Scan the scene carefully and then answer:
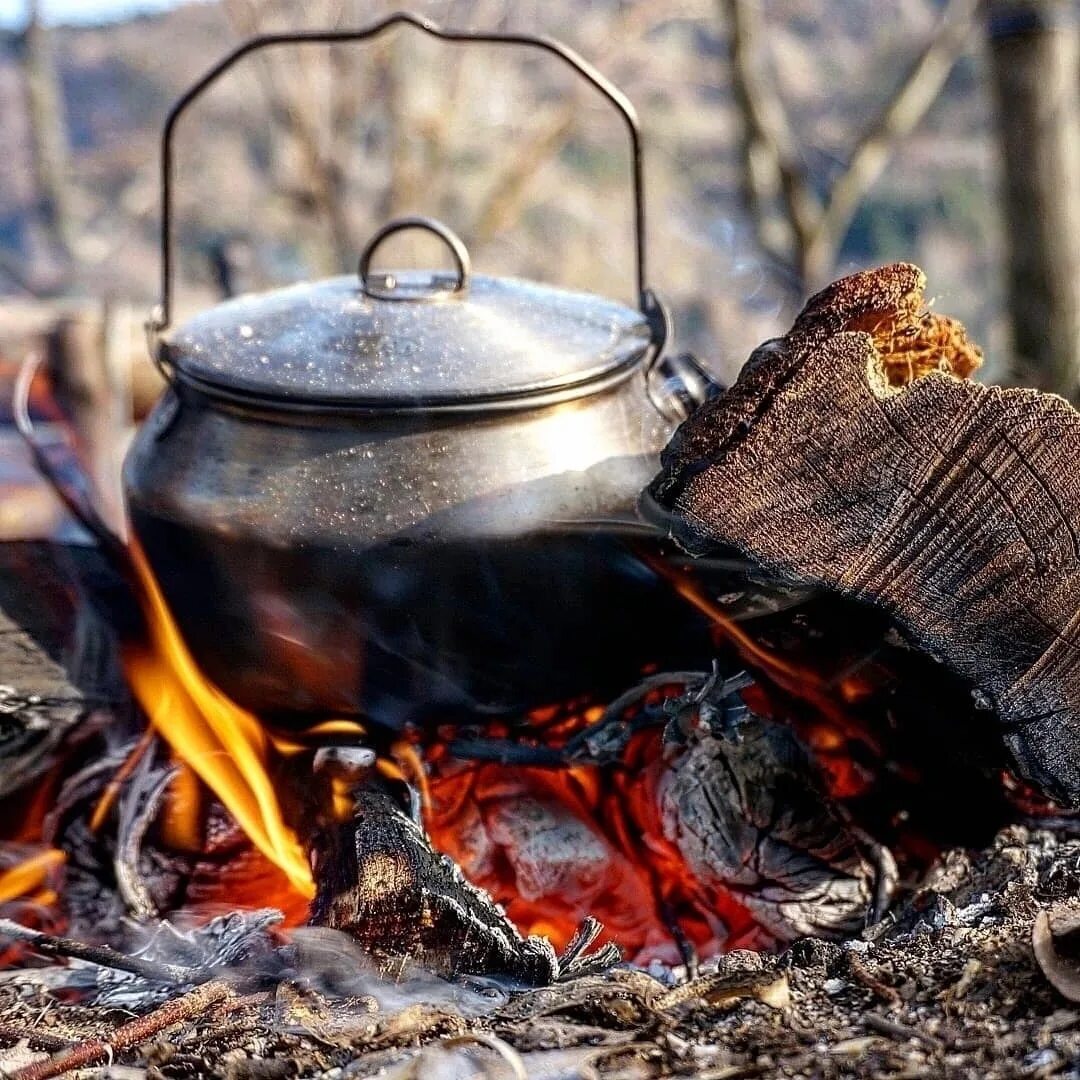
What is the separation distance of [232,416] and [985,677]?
1.28 m

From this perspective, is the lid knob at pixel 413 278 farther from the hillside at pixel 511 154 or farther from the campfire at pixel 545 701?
the hillside at pixel 511 154

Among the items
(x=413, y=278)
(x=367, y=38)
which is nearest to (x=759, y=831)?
(x=413, y=278)

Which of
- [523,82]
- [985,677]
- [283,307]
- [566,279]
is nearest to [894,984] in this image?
[985,677]

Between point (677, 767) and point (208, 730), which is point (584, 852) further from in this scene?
point (208, 730)

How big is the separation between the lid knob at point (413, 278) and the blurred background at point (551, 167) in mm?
821

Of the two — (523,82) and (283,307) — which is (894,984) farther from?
(523,82)

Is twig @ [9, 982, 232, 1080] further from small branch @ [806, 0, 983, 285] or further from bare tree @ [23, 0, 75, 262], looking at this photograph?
bare tree @ [23, 0, 75, 262]

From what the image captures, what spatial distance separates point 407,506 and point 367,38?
0.97 m

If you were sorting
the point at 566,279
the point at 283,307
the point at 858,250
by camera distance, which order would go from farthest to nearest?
the point at 858,250 < the point at 566,279 < the point at 283,307

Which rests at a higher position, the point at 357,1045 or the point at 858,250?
the point at 357,1045

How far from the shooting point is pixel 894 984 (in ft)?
5.46

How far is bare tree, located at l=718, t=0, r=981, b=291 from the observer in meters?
5.57

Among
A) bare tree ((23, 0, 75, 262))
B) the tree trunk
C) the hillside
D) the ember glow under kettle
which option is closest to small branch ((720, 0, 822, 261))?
the hillside

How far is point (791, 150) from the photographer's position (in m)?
5.95
